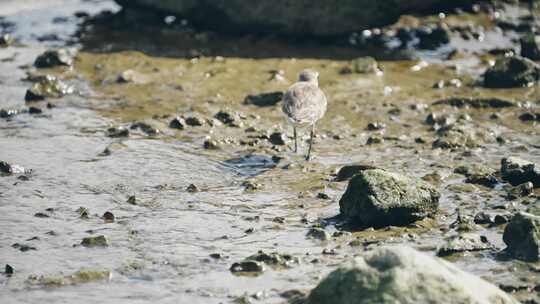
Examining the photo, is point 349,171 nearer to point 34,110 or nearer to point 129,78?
point 34,110

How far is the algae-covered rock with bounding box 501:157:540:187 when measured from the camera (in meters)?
10.9

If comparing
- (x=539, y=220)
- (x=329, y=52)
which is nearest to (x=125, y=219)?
(x=539, y=220)

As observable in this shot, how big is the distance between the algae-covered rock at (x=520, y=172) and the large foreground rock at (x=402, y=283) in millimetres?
4063

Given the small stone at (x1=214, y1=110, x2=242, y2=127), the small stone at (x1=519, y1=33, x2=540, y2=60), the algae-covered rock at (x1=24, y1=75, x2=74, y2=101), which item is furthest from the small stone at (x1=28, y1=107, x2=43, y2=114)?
the small stone at (x1=519, y1=33, x2=540, y2=60)

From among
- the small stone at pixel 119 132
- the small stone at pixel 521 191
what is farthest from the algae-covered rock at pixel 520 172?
the small stone at pixel 119 132

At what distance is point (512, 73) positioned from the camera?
15273 millimetres

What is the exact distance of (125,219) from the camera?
1005cm

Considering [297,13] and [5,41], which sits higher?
[297,13]

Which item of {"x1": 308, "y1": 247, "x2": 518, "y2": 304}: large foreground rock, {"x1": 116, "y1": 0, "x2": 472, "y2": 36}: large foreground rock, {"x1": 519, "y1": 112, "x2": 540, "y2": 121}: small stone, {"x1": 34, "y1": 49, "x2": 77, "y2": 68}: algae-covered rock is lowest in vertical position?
{"x1": 308, "y1": 247, "x2": 518, "y2": 304}: large foreground rock

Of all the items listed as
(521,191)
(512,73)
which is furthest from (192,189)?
(512,73)

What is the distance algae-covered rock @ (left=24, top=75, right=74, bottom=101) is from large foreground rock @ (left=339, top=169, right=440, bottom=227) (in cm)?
679

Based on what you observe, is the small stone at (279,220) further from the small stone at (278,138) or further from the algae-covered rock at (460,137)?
the algae-covered rock at (460,137)

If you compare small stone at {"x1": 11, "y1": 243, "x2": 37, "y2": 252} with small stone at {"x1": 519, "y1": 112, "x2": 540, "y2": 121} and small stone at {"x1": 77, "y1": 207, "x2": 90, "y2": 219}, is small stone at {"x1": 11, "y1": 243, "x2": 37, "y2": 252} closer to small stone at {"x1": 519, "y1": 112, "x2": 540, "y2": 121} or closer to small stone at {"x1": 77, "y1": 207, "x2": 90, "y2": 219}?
small stone at {"x1": 77, "y1": 207, "x2": 90, "y2": 219}

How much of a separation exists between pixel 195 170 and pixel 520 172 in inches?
162
